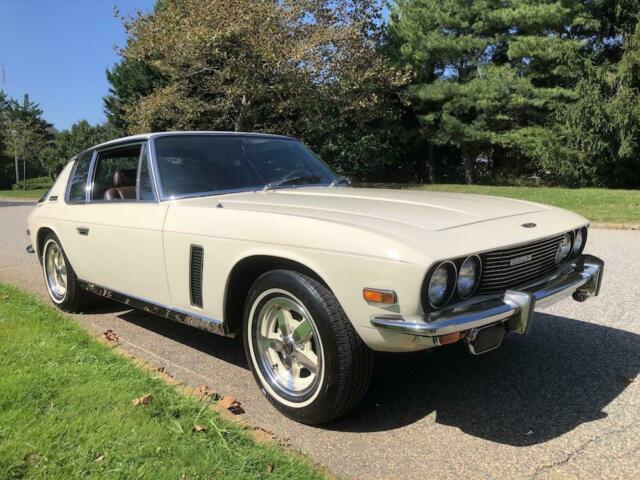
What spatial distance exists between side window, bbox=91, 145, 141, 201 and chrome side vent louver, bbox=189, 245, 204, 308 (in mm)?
1123

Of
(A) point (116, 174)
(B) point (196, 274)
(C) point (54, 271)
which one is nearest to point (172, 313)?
(B) point (196, 274)

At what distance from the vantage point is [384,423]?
9.45 ft

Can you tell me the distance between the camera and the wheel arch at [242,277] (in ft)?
9.49

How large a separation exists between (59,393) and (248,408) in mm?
1060

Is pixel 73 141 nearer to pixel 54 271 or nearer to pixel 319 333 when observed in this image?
pixel 54 271

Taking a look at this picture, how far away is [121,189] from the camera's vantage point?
4.41 metres

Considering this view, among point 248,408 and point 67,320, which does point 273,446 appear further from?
point 67,320

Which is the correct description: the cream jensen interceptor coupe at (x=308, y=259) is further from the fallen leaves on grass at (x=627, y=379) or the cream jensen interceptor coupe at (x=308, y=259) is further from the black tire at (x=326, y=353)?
the fallen leaves on grass at (x=627, y=379)

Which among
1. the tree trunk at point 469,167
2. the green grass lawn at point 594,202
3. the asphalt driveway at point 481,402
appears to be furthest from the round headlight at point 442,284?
the tree trunk at point 469,167

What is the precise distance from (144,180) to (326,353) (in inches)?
79.9

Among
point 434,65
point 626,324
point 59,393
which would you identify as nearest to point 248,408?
point 59,393

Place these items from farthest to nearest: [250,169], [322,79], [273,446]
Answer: [322,79], [250,169], [273,446]

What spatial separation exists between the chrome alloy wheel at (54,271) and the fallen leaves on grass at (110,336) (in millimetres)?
944

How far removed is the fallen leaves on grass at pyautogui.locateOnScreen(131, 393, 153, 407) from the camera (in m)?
2.93
